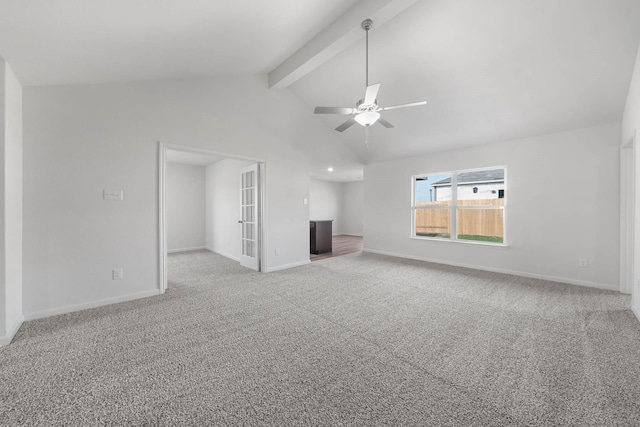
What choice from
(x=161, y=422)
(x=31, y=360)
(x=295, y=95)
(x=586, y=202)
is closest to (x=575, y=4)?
(x=586, y=202)

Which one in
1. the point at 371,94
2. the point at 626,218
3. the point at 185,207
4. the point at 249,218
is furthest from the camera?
the point at 185,207

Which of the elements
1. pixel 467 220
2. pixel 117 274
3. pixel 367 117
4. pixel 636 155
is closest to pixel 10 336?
pixel 117 274

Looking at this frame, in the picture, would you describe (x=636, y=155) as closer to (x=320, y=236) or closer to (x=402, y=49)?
(x=402, y=49)

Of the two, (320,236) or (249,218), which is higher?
(249,218)

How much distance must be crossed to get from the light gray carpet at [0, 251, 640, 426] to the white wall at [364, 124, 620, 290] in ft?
2.35

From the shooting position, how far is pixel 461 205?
5281 mm

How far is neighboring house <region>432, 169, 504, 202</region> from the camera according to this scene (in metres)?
4.80

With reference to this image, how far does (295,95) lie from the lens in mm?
4910

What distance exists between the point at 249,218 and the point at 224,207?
5.64 feet

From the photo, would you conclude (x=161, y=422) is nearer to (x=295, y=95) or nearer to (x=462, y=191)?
(x=295, y=95)

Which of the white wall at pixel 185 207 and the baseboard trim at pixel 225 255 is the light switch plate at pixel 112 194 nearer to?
the baseboard trim at pixel 225 255

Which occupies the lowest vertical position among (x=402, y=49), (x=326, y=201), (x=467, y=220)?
(x=467, y=220)

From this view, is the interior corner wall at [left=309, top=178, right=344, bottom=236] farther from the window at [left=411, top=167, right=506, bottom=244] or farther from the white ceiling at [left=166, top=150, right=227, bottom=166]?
the window at [left=411, top=167, right=506, bottom=244]

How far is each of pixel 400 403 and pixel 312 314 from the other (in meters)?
1.41
